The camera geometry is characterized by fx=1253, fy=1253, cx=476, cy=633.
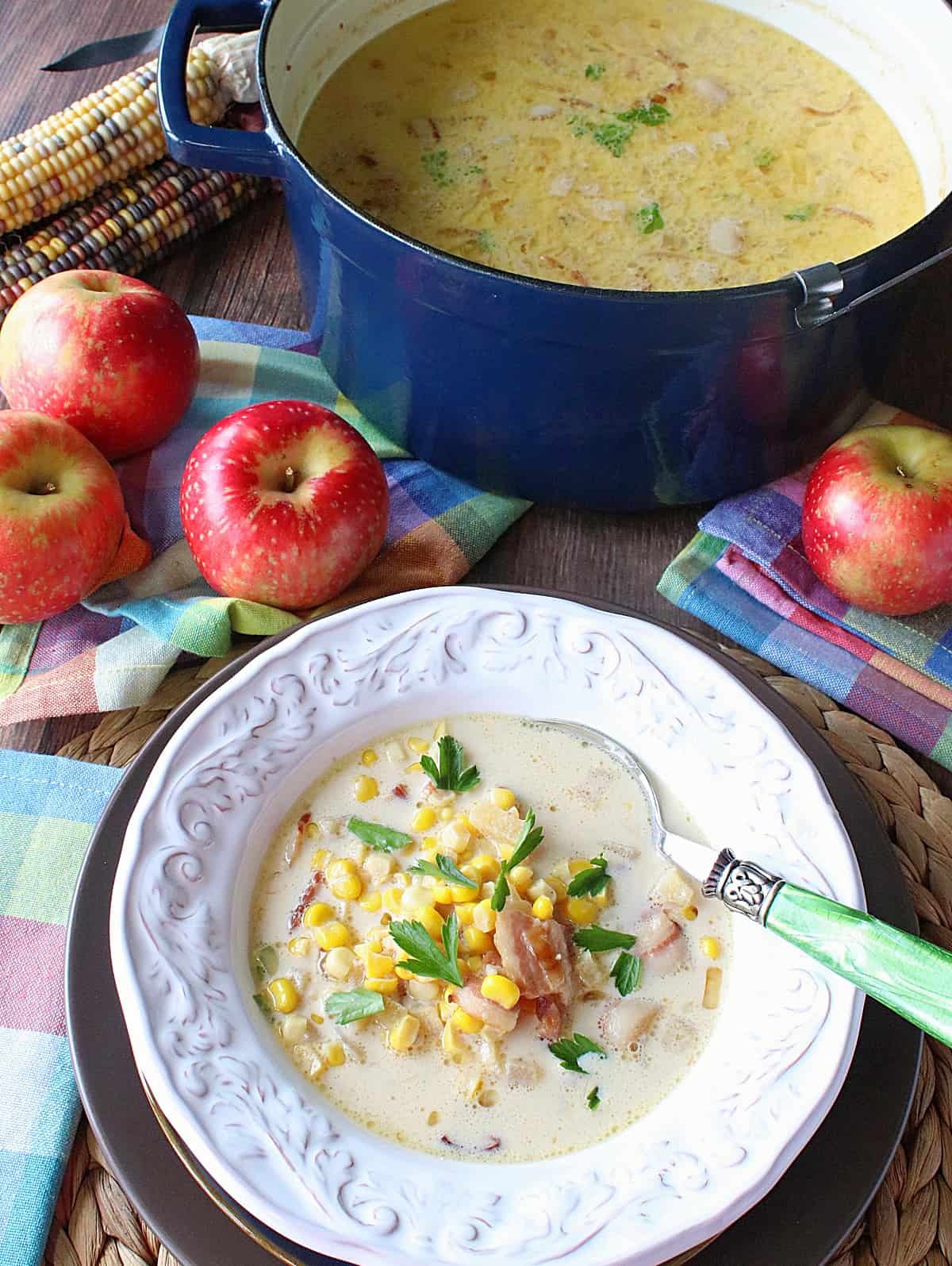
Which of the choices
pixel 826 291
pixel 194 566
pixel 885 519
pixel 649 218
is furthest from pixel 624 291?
pixel 194 566

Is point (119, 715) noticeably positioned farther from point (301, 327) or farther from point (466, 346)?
point (301, 327)

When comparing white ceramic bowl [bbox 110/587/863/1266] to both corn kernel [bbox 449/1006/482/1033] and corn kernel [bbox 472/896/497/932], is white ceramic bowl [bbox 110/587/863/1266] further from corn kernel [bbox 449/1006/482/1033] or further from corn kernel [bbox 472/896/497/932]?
corn kernel [bbox 472/896/497/932]

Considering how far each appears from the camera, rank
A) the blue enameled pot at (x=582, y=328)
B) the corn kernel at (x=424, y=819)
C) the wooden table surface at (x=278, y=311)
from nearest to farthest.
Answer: the corn kernel at (x=424, y=819)
the blue enameled pot at (x=582, y=328)
the wooden table surface at (x=278, y=311)

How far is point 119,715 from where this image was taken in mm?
2041

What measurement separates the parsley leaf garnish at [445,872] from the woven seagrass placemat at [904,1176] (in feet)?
1.70

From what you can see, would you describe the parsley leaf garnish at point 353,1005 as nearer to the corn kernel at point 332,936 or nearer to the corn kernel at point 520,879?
the corn kernel at point 332,936

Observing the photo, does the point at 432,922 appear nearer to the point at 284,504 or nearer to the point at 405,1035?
the point at 405,1035

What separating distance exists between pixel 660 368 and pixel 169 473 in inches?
37.5

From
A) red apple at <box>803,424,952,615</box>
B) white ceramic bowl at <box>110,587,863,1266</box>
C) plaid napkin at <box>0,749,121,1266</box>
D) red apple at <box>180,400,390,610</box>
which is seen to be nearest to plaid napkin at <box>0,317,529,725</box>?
red apple at <box>180,400,390,610</box>

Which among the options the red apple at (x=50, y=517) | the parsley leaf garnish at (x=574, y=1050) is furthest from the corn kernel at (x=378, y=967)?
the red apple at (x=50, y=517)

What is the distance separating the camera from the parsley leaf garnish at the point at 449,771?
5.72 ft

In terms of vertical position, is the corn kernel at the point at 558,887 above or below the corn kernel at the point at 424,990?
above

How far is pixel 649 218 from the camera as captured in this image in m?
2.17

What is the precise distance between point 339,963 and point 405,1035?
127mm
